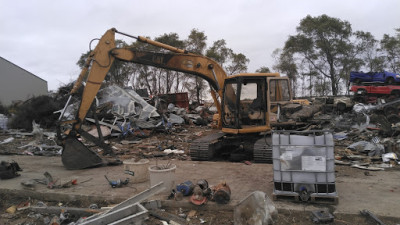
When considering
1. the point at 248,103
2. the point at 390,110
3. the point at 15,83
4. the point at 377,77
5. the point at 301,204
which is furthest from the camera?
the point at 15,83

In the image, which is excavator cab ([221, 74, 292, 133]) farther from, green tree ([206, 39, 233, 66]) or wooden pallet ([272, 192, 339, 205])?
green tree ([206, 39, 233, 66])

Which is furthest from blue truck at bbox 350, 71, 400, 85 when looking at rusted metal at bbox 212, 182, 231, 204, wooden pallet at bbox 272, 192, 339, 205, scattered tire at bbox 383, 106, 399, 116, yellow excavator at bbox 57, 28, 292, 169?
rusted metal at bbox 212, 182, 231, 204

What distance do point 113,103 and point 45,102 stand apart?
160 inches

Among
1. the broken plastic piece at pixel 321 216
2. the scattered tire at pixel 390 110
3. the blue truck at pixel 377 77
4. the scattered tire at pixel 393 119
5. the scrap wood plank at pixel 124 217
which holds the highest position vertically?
the blue truck at pixel 377 77

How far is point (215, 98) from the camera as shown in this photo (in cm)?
910

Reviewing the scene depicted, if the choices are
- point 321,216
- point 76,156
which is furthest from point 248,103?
point 76,156

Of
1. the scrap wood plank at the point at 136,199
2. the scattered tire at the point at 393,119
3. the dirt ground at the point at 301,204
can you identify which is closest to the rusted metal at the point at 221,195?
the dirt ground at the point at 301,204

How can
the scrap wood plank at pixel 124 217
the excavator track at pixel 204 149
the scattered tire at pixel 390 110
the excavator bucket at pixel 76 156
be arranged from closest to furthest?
the scrap wood plank at pixel 124 217, the excavator bucket at pixel 76 156, the excavator track at pixel 204 149, the scattered tire at pixel 390 110

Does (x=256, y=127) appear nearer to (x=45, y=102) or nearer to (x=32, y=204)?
(x=32, y=204)

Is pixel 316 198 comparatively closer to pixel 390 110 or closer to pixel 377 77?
pixel 390 110

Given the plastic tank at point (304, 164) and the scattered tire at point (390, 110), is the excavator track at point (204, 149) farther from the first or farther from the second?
the scattered tire at point (390, 110)

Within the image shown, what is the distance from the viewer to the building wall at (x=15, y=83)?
2769 cm

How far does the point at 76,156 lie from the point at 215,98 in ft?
13.3

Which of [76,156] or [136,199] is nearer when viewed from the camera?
[136,199]
